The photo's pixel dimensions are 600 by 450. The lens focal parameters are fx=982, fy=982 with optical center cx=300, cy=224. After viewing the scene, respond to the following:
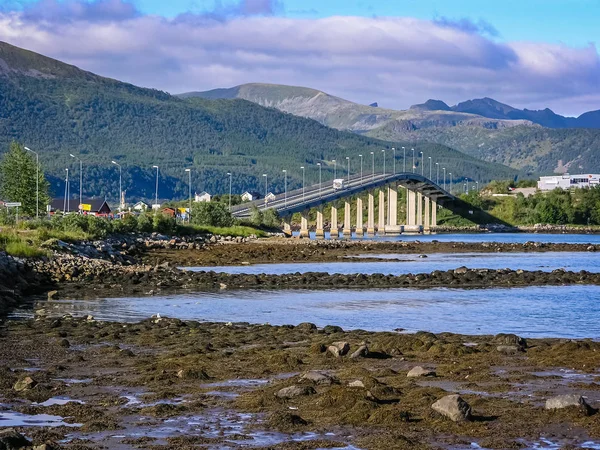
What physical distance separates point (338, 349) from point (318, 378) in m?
3.64

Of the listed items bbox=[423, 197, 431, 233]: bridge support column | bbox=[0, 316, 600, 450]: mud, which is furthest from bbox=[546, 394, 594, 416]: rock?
bbox=[423, 197, 431, 233]: bridge support column

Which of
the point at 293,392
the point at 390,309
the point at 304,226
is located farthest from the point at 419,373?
the point at 304,226

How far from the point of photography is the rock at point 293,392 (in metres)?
15.5

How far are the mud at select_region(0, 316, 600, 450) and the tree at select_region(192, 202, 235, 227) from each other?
268 ft

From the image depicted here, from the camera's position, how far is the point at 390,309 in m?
33.1

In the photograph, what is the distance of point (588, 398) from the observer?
15.4m

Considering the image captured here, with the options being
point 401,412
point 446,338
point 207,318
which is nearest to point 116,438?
point 401,412

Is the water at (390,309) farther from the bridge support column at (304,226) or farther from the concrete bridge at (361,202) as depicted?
the concrete bridge at (361,202)

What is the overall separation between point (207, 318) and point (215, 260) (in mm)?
34172

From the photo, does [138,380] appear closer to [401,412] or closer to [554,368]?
[401,412]

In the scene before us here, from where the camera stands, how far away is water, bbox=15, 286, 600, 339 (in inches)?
1112

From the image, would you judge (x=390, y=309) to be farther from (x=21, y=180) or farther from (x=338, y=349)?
(x=21, y=180)

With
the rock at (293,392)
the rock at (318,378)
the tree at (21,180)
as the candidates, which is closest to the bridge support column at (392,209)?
the tree at (21,180)

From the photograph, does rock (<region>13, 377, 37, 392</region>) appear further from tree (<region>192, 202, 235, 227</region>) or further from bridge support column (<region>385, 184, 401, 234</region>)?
bridge support column (<region>385, 184, 401, 234</region>)
